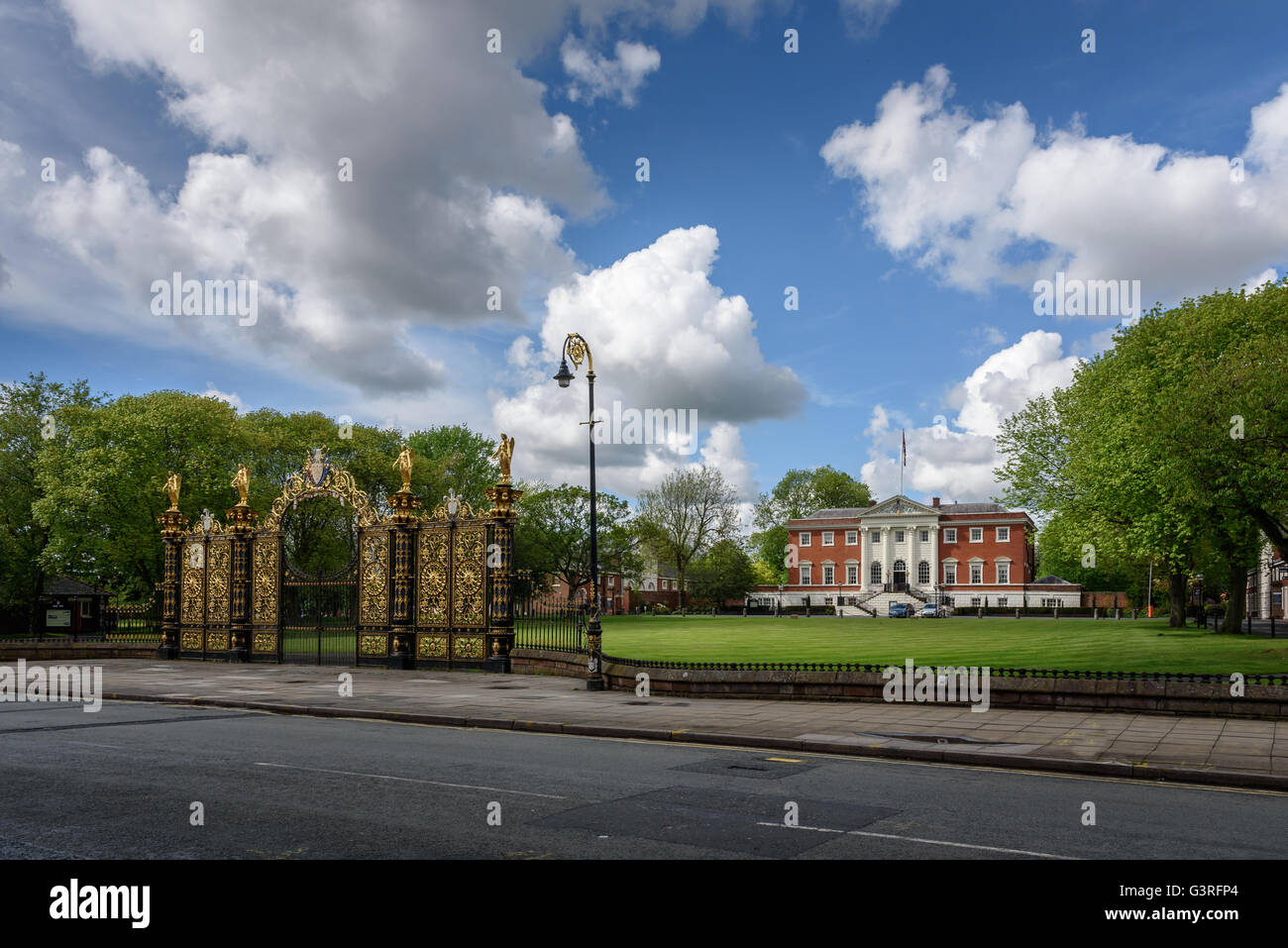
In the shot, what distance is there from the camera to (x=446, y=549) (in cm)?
2516

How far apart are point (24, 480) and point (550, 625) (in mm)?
41629

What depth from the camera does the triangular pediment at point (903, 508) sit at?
327ft

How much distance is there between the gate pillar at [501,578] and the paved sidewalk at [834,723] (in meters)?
2.18

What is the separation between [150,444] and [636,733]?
122 ft

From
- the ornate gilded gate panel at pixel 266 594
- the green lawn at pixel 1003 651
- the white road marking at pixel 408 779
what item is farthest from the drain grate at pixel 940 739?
the ornate gilded gate panel at pixel 266 594

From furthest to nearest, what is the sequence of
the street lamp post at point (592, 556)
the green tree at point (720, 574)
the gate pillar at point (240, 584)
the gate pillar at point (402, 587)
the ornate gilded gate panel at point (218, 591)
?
the green tree at point (720, 574) → the ornate gilded gate panel at point (218, 591) → the gate pillar at point (240, 584) → the gate pillar at point (402, 587) → the street lamp post at point (592, 556)

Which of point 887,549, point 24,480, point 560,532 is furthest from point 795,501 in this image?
point 24,480

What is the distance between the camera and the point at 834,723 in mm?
14398

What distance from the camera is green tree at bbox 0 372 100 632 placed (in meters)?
47.7

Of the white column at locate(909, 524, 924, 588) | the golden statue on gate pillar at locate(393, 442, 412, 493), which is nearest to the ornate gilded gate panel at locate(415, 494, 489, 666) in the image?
the golden statue on gate pillar at locate(393, 442, 412, 493)

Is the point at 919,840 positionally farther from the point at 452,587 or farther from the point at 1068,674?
the point at 452,587

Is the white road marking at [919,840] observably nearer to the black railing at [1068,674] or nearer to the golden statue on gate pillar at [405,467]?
the black railing at [1068,674]

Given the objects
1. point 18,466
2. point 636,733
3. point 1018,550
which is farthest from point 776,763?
point 1018,550
